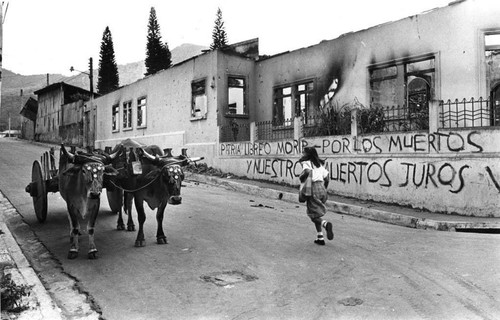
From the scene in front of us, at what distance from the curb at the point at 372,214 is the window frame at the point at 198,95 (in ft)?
16.9

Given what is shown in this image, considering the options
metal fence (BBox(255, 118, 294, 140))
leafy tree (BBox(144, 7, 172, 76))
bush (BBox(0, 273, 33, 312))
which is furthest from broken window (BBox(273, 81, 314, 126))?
leafy tree (BBox(144, 7, 172, 76))

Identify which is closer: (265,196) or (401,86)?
(265,196)

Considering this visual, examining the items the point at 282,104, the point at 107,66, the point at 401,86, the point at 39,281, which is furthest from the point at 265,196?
the point at 107,66

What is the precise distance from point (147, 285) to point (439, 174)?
870cm

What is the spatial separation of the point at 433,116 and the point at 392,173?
1925 millimetres

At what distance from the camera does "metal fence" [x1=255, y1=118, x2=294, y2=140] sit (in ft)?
53.9

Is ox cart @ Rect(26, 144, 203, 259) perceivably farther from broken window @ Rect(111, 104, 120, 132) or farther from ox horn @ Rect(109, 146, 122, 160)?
broken window @ Rect(111, 104, 120, 132)

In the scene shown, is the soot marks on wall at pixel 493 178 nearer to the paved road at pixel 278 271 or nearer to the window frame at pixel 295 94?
the paved road at pixel 278 271

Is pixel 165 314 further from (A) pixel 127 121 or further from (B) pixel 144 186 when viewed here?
(A) pixel 127 121

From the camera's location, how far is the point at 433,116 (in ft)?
37.9

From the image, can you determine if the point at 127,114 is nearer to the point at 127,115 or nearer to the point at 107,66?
the point at 127,115

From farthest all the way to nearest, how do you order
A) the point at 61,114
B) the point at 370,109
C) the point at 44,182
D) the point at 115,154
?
the point at 61,114
the point at 370,109
the point at 44,182
the point at 115,154

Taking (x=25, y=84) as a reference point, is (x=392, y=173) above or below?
below

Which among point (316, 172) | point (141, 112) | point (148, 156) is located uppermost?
point (141, 112)
